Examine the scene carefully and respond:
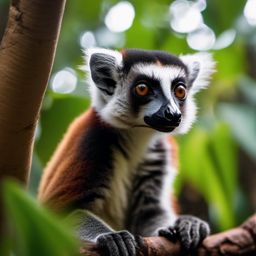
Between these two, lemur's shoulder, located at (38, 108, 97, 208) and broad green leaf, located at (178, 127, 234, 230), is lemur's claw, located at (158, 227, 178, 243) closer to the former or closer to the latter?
lemur's shoulder, located at (38, 108, 97, 208)

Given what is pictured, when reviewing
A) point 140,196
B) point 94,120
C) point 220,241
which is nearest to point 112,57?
point 94,120

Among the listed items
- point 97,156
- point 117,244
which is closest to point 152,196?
point 97,156

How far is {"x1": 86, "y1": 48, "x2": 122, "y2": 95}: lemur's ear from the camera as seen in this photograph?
11.1ft

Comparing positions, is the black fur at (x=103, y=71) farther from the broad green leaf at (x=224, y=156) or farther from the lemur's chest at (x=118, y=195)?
the broad green leaf at (x=224, y=156)

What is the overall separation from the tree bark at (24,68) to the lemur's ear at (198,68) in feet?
6.08

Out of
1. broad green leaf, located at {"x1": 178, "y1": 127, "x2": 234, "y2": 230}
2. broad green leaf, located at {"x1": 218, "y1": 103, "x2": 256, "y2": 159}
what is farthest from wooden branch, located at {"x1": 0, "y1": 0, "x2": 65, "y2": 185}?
broad green leaf, located at {"x1": 218, "y1": 103, "x2": 256, "y2": 159}

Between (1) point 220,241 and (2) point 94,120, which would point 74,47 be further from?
(1) point 220,241

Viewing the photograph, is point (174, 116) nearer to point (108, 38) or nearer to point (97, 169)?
point (97, 169)

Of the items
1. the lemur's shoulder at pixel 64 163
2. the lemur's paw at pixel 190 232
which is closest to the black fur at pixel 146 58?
the lemur's shoulder at pixel 64 163

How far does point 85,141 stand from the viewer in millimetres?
3248

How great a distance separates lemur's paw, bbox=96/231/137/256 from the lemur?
1.18ft

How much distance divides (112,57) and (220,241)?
4.10ft

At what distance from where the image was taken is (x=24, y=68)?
175 centimetres

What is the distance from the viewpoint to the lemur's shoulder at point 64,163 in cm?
314
